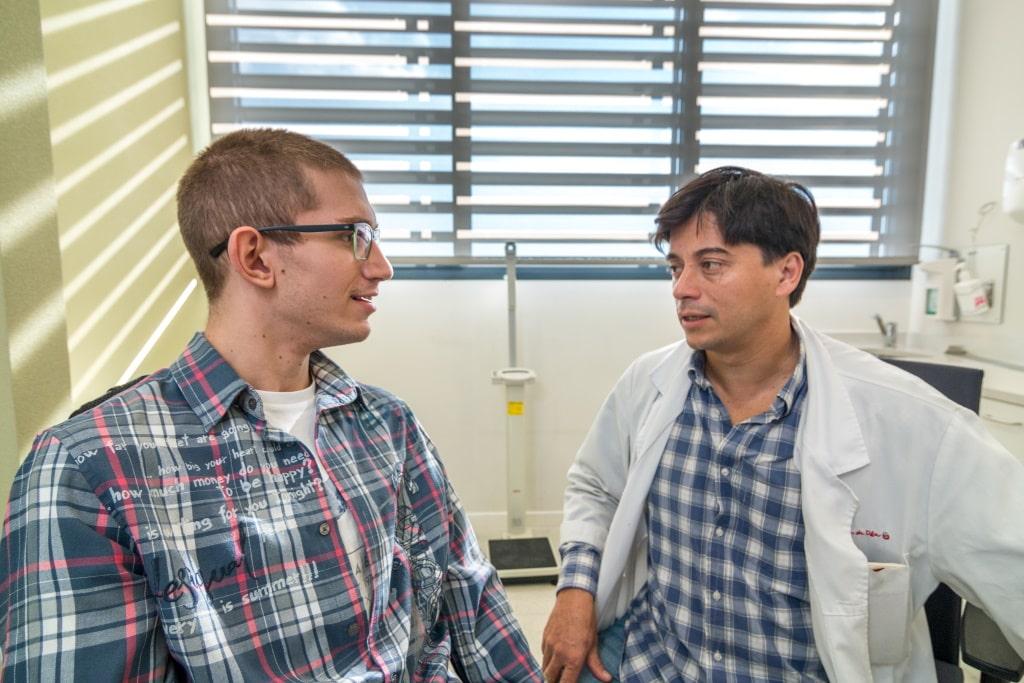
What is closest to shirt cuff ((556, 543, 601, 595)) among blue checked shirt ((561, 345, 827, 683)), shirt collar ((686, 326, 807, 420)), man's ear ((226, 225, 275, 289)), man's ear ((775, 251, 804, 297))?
blue checked shirt ((561, 345, 827, 683))

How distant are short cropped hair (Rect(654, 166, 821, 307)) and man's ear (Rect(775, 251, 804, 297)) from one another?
0.04 ft

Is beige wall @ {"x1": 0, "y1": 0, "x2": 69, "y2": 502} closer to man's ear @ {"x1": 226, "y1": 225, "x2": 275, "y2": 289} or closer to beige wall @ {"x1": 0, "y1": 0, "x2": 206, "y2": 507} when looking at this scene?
beige wall @ {"x1": 0, "y1": 0, "x2": 206, "y2": 507}

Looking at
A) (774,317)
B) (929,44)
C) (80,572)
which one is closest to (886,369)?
(774,317)

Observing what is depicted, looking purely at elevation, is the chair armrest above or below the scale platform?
above

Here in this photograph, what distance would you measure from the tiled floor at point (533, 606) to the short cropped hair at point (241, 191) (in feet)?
5.11

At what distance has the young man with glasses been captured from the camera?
669 millimetres

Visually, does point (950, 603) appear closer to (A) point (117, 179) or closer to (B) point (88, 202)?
(B) point (88, 202)

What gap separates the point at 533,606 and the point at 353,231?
1.72m

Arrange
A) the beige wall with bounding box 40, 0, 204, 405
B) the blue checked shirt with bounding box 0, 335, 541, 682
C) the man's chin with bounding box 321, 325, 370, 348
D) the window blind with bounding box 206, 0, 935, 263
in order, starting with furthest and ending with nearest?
the window blind with bounding box 206, 0, 935, 263, the beige wall with bounding box 40, 0, 204, 405, the man's chin with bounding box 321, 325, 370, 348, the blue checked shirt with bounding box 0, 335, 541, 682

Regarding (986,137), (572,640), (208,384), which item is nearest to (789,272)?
(572,640)

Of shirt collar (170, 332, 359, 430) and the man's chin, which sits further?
the man's chin

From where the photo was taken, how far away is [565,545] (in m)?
1.22

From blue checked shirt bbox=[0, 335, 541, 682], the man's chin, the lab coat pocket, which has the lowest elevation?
the lab coat pocket

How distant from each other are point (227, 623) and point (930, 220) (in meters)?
3.25
